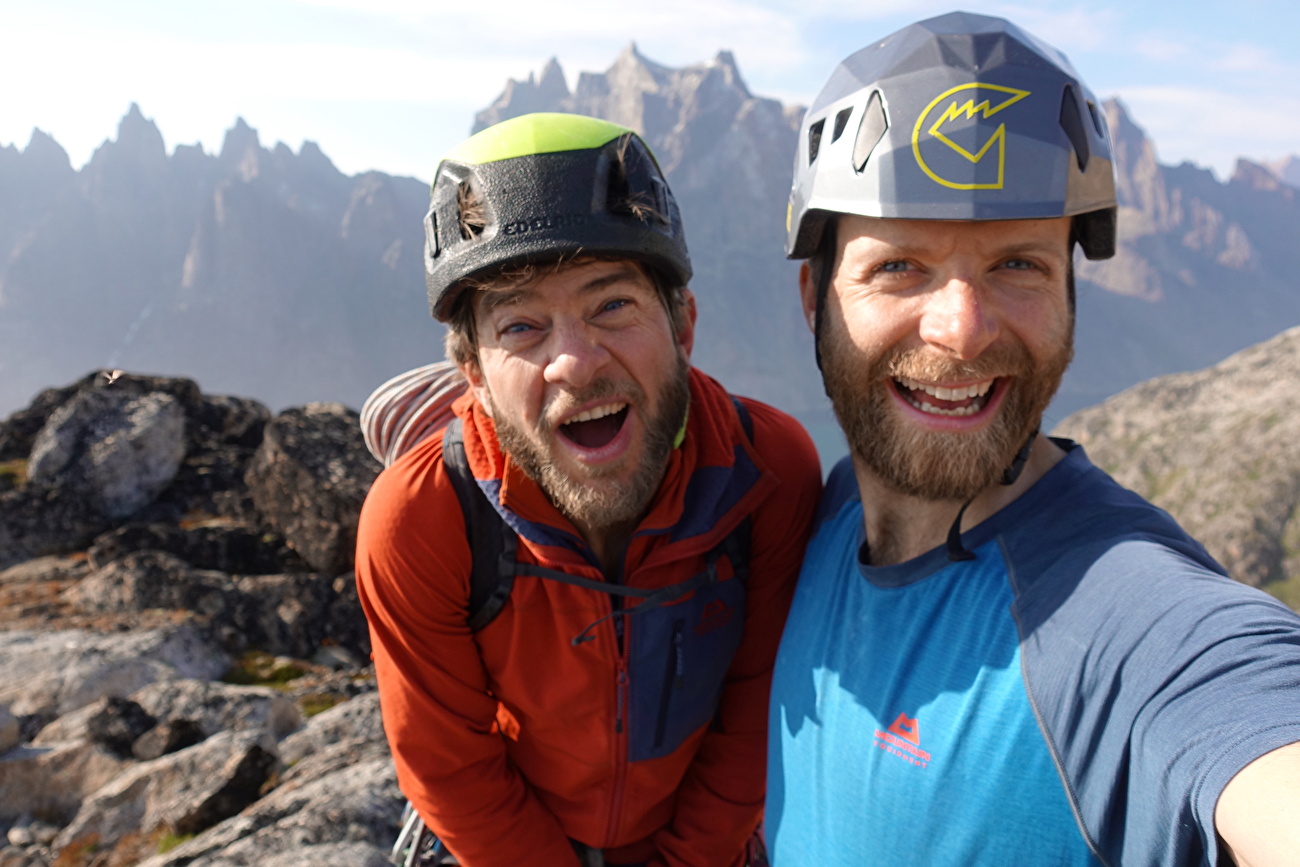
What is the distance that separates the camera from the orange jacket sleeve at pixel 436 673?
294 cm

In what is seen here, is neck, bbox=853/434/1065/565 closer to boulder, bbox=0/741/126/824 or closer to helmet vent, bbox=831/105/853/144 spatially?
helmet vent, bbox=831/105/853/144

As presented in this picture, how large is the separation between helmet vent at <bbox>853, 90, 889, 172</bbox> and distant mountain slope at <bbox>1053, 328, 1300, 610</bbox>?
100 metres

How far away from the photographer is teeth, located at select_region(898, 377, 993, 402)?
254cm

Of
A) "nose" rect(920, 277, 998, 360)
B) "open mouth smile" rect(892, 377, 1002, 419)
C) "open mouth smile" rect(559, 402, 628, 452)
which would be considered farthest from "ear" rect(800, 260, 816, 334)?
"open mouth smile" rect(559, 402, 628, 452)

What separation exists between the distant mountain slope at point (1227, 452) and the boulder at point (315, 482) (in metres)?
96.7

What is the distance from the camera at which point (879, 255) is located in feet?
8.79

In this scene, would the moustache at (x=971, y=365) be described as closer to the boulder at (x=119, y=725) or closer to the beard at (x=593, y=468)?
the beard at (x=593, y=468)

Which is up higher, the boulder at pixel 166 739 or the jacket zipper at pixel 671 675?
the jacket zipper at pixel 671 675

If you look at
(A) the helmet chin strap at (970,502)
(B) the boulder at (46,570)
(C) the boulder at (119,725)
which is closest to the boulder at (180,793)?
(C) the boulder at (119,725)

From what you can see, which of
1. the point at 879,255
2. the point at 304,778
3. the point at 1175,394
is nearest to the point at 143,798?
the point at 304,778

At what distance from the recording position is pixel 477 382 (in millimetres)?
3297

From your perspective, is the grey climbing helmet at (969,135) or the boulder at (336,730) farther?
the boulder at (336,730)

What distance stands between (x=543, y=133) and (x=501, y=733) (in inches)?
102

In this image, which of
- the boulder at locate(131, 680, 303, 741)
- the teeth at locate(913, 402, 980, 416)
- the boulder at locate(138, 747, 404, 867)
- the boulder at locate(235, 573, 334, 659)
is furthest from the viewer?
the boulder at locate(235, 573, 334, 659)
